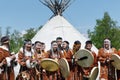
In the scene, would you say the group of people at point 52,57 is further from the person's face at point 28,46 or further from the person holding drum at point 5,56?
the person holding drum at point 5,56

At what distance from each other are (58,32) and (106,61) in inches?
243

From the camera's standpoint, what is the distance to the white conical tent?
19.6 metres

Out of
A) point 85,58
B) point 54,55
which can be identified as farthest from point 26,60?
point 85,58

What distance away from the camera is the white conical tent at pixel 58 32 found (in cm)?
1958

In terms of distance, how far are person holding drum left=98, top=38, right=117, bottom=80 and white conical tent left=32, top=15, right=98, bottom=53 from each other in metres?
5.23

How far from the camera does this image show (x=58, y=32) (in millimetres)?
19781

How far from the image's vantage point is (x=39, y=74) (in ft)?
43.4

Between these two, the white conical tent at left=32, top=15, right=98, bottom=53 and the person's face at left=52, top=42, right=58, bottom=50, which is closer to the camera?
the person's face at left=52, top=42, right=58, bottom=50

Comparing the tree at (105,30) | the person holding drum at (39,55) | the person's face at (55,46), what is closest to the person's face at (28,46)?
the person holding drum at (39,55)

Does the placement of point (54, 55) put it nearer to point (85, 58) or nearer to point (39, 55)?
point (39, 55)

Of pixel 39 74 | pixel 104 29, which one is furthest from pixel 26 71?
pixel 104 29

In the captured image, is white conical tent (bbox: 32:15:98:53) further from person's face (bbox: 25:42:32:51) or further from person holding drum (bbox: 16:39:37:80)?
person's face (bbox: 25:42:32:51)

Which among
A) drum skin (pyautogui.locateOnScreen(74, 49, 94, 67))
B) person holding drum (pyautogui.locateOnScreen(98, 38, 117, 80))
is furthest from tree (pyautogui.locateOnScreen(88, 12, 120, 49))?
drum skin (pyautogui.locateOnScreen(74, 49, 94, 67))

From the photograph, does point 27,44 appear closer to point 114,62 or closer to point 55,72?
point 55,72
